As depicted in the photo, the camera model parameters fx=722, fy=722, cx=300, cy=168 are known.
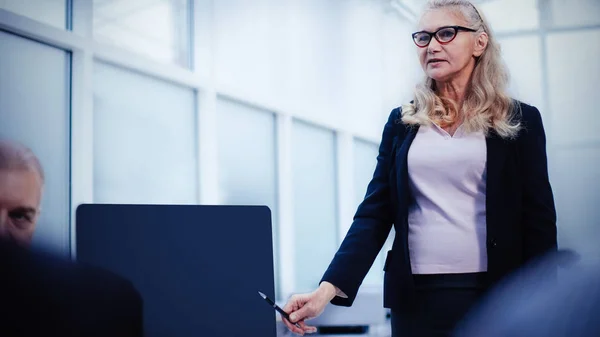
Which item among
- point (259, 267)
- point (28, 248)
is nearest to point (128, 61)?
point (259, 267)

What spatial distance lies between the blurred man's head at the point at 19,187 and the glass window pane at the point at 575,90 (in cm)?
477

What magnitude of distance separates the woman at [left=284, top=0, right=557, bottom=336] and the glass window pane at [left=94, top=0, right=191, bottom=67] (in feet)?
6.70

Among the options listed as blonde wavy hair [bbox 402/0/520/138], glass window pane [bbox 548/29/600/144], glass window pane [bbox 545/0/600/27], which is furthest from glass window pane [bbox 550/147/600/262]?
blonde wavy hair [bbox 402/0/520/138]

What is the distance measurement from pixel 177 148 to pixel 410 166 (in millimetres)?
2425

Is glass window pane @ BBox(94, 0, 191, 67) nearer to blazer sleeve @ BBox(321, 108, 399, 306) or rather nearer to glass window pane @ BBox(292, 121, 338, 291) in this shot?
glass window pane @ BBox(292, 121, 338, 291)

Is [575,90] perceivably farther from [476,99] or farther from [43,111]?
[476,99]

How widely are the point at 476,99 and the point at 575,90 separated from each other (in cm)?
507

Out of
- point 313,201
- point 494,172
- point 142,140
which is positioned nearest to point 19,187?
point 142,140

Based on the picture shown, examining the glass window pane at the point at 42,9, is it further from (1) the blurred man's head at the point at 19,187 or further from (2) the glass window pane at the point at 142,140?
(1) the blurred man's head at the point at 19,187

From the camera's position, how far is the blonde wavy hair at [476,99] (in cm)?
162

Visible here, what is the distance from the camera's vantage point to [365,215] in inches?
64.2

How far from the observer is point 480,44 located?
67.6 inches

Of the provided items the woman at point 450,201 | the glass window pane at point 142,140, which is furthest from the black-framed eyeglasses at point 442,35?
the glass window pane at point 142,140

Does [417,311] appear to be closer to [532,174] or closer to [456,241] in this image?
[456,241]
